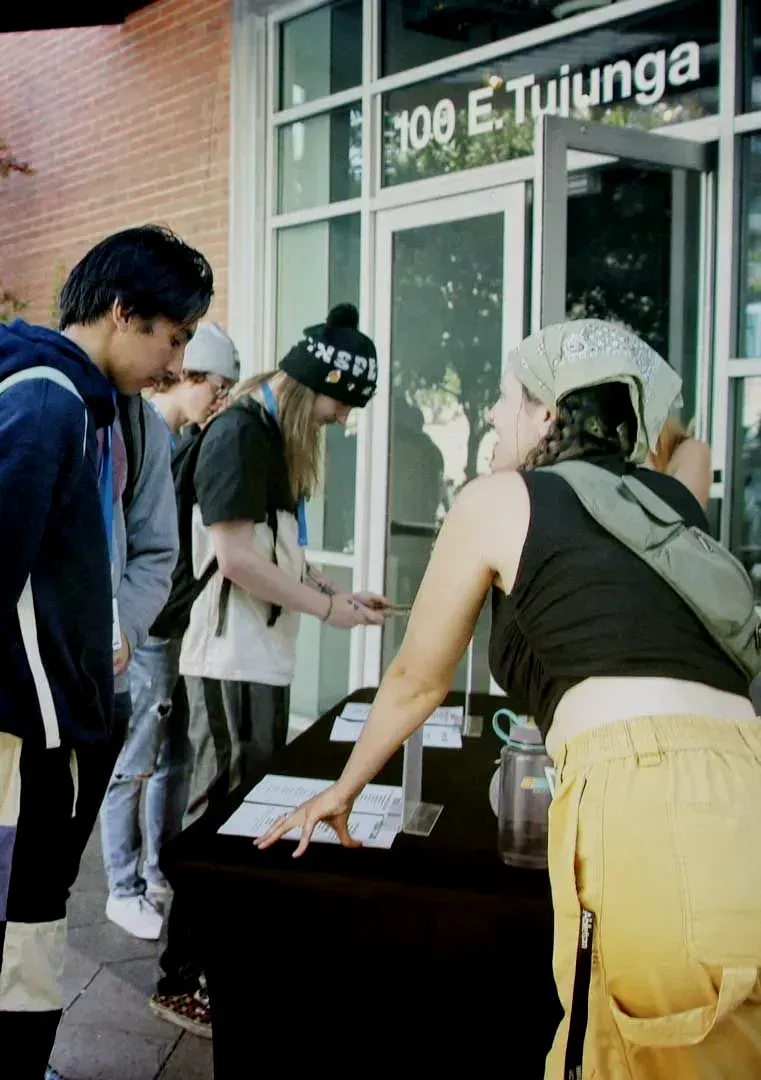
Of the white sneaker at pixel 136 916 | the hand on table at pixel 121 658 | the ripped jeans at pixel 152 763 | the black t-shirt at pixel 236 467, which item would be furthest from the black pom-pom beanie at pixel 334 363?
the white sneaker at pixel 136 916

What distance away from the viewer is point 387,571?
17.1 ft

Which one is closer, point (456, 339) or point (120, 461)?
point (120, 461)

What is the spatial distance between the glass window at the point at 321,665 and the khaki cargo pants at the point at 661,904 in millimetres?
4151

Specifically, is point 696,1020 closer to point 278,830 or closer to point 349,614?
point 278,830

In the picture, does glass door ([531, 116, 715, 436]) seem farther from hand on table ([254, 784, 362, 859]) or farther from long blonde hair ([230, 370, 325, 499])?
hand on table ([254, 784, 362, 859])

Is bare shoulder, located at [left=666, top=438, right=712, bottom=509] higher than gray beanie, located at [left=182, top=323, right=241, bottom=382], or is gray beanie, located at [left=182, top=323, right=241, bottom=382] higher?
gray beanie, located at [left=182, top=323, right=241, bottom=382]

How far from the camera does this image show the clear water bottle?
1.74 meters

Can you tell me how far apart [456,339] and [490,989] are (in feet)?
12.2

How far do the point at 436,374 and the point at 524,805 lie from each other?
3.51 m

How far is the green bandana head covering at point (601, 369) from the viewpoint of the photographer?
1.52 meters

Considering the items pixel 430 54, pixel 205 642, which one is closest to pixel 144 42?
pixel 430 54

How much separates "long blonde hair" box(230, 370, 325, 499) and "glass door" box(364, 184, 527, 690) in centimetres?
186

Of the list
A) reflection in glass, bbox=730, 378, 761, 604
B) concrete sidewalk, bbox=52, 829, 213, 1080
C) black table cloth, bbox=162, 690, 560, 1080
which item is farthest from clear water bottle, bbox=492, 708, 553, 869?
reflection in glass, bbox=730, 378, 761, 604

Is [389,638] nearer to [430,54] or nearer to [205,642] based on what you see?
[205,642]
